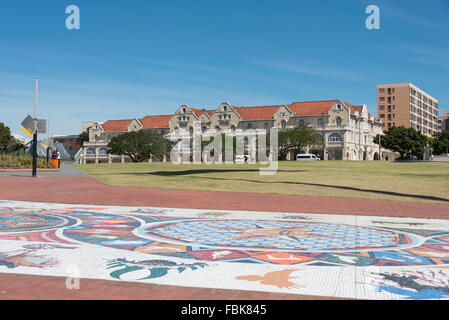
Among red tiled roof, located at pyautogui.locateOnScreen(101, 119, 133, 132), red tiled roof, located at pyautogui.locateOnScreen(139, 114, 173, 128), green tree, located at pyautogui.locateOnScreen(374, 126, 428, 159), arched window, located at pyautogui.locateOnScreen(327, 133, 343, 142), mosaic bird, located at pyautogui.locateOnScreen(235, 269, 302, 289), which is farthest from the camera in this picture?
red tiled roof, located at pyautogui.locateOnScreen(101, 119, 133, 132)

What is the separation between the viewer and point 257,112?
4158 inches

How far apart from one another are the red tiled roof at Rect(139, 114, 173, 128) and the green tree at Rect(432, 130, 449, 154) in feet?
242

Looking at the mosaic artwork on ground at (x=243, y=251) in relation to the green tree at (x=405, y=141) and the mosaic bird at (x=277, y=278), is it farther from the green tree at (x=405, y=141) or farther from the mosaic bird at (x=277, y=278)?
the green tree at (x=405, y=141)

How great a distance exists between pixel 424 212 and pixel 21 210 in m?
11.7

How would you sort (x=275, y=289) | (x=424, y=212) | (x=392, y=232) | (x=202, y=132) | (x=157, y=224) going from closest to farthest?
(x=275, y=289), (x=392, y=232), (x=157, y=224), (x=424, y=212), (x=202, y=132)

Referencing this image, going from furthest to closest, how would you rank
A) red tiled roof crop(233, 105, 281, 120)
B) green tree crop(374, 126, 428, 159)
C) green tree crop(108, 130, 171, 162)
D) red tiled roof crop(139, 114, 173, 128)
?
red tiled roof crop(139, 114, 173, 128)
red tiled roof crop(233, 105, 281, 120)
green tree crop(374, 126, 428, 159)
green tree crop(108, 130, 171, 162)

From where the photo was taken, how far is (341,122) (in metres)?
94.4

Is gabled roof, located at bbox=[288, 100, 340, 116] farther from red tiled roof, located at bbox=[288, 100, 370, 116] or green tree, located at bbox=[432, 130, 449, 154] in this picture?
green tree, located at bbox=[432, 130, 449, 154]

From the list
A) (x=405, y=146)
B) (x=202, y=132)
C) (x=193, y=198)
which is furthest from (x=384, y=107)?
(x=193, y=198)

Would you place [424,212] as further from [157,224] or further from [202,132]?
[202,132]

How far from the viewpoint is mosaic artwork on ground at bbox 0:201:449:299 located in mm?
5031

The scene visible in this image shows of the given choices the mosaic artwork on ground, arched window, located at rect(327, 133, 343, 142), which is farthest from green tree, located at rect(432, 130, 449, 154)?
the mosaic artwork on ground

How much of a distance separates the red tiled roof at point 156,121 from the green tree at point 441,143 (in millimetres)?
73735

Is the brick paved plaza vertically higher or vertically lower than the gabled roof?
lower
